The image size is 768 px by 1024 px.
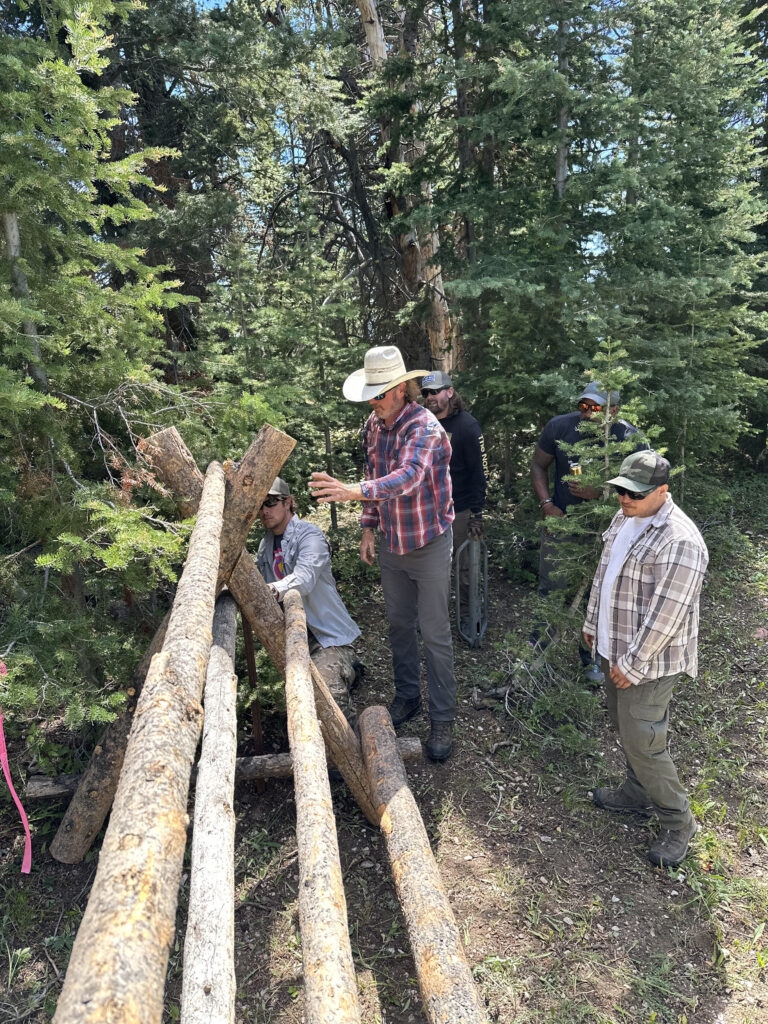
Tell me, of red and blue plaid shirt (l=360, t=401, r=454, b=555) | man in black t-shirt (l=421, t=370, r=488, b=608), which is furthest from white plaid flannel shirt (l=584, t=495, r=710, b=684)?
man in black t-shirt (l=421, t=370, r=488, b=608)

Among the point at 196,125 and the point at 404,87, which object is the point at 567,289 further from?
the point at 196,125

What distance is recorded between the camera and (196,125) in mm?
10156

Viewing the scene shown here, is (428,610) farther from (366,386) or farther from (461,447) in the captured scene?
(461,447)

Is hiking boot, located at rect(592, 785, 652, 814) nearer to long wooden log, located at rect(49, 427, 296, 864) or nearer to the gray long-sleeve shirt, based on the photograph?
the gray long-sleeve shirt

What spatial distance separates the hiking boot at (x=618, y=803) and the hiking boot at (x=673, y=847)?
0.38 m

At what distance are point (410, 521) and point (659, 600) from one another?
1.70 meters

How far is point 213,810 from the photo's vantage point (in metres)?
2.38

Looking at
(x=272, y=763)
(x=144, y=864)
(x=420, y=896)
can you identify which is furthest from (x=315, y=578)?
(x=144, y=864)

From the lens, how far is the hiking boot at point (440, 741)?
4.92m

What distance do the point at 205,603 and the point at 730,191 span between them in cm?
812

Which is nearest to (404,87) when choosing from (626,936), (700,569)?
(700,569)

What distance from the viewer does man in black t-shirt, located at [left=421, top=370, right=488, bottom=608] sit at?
614 cm

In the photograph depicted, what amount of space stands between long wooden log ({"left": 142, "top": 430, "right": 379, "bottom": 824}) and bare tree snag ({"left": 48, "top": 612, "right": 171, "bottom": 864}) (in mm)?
772

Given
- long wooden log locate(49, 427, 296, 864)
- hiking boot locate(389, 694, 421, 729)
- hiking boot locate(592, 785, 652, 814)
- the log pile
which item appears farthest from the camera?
hiking boot locate(389, 694, 421, 729)
